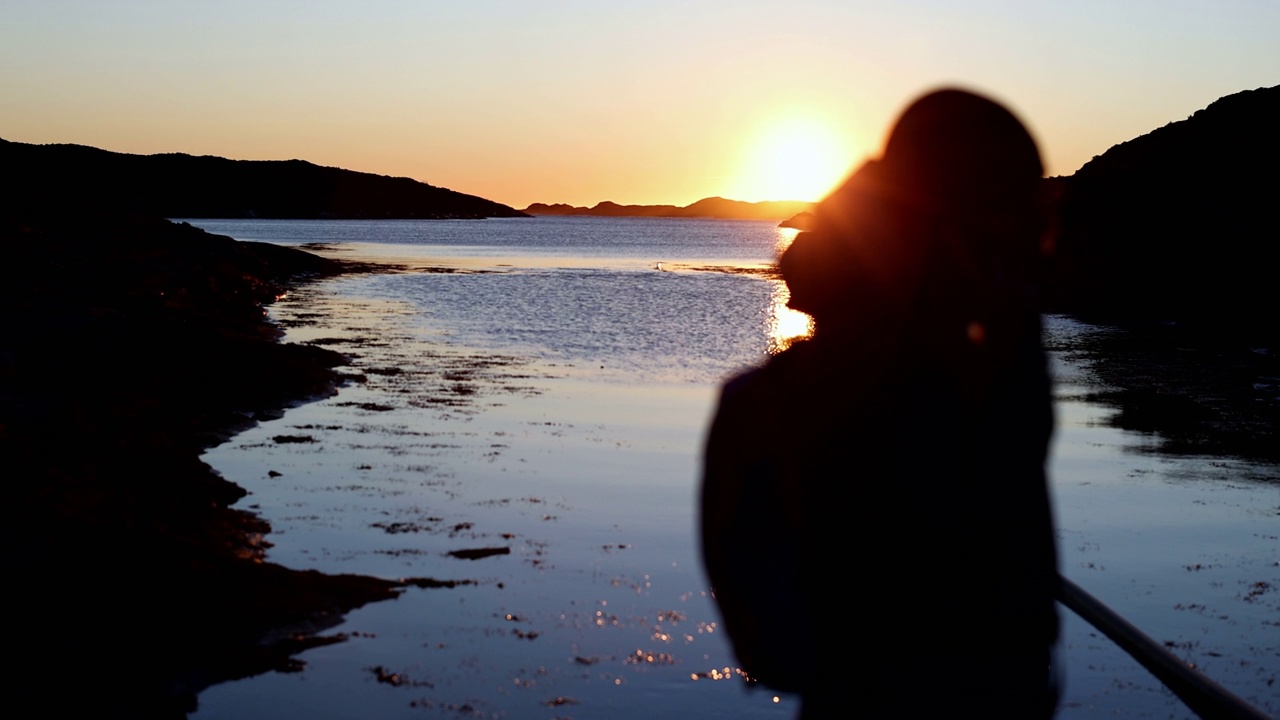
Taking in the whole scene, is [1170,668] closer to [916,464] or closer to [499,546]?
[916,464]

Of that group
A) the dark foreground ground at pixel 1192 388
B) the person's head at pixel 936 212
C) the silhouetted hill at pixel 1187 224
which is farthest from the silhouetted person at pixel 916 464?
the silhouetted hill at pixel 1187 224

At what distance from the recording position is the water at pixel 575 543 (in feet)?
25.4

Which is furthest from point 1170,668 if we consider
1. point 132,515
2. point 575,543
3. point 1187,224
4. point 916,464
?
point 1187,224

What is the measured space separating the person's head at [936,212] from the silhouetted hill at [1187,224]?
3343 cm

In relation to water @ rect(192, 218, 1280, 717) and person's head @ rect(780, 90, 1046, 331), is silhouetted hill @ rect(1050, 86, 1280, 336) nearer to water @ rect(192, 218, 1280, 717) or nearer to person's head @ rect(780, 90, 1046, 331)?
water @ rect(192, 218, 1280, 717)

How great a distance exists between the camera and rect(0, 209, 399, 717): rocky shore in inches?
274

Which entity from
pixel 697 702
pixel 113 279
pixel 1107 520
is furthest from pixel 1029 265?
pixel 113 279

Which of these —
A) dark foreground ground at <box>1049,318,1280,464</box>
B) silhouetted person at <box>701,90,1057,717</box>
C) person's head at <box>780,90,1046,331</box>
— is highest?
person's head at <box>780,90,1046,331</box>

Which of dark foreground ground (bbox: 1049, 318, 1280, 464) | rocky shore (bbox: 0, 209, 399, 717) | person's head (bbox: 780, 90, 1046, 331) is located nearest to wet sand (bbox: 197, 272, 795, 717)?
rocky shore (bbox: 0, 209, 399, 717)

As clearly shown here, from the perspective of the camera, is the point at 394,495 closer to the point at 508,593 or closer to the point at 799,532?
the point at 508,593

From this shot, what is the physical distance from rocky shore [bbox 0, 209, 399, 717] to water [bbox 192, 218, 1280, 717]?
1.32 ft

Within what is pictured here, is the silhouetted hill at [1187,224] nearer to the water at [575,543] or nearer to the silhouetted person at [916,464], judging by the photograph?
the water at [575,543]

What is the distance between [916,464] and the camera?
1.79 metres

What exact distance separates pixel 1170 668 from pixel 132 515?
7798 millimetres
